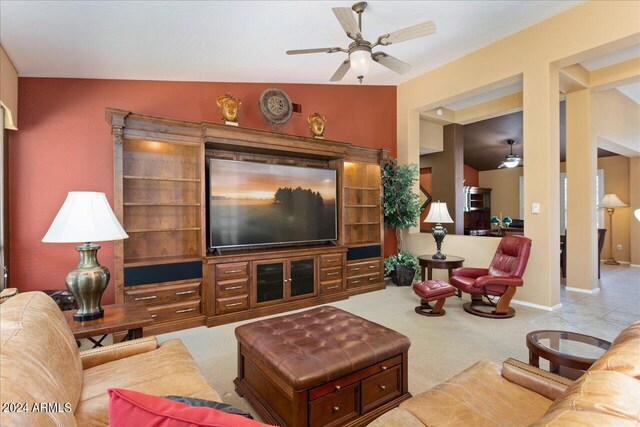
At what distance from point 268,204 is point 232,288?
1205 millimetres

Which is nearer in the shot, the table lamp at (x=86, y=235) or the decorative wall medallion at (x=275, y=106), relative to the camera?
the table lamp at (x=86, y=235)

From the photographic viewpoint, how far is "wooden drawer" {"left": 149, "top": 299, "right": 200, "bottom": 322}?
334 centimetres

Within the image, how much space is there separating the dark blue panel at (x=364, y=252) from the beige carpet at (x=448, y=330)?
61cm

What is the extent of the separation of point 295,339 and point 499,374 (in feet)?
3.79

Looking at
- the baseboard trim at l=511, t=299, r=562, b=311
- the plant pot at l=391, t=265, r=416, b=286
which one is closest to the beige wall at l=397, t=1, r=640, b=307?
the baseboard trim at l=511, t=299, r=562, b=311

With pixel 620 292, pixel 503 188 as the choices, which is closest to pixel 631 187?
pixel 503 188

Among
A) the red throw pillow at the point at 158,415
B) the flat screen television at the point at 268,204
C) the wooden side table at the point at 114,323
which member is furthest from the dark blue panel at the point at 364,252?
the red throw pillow at the point at 158,415

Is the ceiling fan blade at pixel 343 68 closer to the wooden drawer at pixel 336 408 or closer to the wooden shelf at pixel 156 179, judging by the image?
the wooden shelf at pixel 156 179

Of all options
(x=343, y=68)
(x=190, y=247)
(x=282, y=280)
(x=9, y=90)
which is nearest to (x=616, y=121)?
(x=343, y=68)

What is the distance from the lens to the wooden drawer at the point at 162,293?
10.6 ft

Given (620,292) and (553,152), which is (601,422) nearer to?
(553,152)

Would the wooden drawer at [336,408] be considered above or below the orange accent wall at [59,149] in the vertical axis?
below

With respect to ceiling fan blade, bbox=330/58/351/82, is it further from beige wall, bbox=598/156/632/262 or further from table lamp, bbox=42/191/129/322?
beige wall, bbox=598/156/632/262

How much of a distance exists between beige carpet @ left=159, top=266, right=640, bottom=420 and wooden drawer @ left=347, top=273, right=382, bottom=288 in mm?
206
